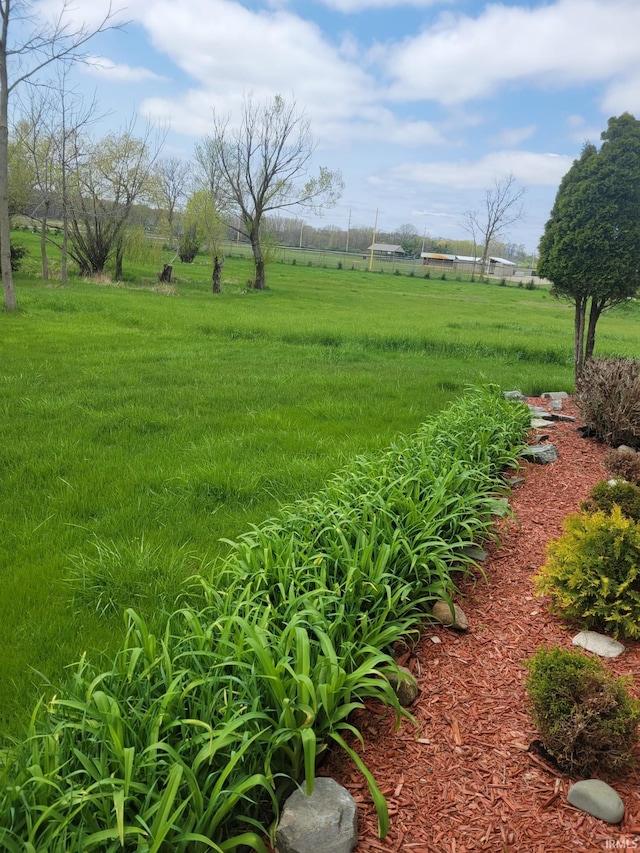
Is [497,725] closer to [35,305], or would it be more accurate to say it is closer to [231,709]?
[231,709]

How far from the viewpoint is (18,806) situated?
1.65m

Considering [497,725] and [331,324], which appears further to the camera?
[331,324]

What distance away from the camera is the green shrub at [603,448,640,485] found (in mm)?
4191

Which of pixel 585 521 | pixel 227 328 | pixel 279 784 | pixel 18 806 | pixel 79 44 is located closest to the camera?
pixel 18 806

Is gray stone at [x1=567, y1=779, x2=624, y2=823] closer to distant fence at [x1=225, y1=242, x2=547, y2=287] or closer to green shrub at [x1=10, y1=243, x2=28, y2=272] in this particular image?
green shrub at [x1=10, y1=243, x2=28, y2=272]

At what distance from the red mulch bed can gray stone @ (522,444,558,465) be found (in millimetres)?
2031

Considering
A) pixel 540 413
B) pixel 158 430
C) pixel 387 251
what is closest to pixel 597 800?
pixel 158 430

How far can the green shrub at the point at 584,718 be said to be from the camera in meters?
1.91

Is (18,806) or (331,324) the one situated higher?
(331,324)

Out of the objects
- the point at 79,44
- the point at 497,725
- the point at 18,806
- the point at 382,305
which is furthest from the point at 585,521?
the point at 382,305

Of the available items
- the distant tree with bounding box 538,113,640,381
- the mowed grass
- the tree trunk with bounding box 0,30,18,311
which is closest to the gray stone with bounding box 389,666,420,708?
the mowed grass

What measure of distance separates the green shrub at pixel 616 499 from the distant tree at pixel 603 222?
3.17 m

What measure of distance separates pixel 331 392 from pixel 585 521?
452cm

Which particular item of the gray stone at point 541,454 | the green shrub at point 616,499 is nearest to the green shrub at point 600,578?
the green shrub at point 616,499
